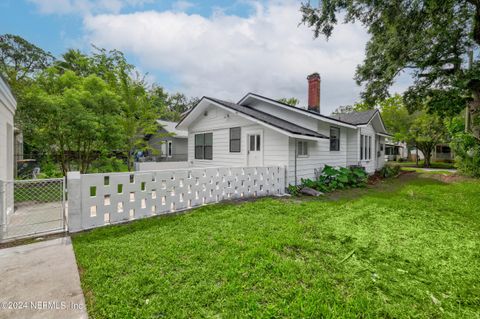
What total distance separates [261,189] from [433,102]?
10183 mm

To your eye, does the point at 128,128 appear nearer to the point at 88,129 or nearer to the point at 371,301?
the point at 88,129

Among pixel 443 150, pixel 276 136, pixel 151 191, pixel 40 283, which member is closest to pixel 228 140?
pixel 276 136

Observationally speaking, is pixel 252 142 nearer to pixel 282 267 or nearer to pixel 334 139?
pixel 334 139

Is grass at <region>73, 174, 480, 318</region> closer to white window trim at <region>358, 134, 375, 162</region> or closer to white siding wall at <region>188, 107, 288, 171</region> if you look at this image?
white siding wall at <region>188, 107, 288, 171</region>

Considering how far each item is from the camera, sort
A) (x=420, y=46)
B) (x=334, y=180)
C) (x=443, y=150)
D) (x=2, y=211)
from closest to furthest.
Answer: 1. (x=2, y=211)
2. (x=420, y=46)
3. (x=334, y=180)
4. (x=443, y=150)

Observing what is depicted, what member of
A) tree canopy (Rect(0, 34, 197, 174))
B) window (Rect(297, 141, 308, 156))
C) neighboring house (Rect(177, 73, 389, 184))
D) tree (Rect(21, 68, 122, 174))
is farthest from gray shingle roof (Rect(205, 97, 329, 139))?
tree (Rect(21, 68, 122, 174))

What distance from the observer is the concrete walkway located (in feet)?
6.68

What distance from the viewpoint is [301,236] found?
3881 millimetres

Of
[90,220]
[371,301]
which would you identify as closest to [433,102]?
[371,301]

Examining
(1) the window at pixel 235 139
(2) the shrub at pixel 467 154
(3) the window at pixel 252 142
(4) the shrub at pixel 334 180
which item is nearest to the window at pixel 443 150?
(2) the shrub at pixel 467 154

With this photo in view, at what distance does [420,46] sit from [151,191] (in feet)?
38.4

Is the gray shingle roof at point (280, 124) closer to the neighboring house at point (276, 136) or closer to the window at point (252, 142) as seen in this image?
the neighboring house at point (276, 136)

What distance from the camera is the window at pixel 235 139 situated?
9919 mm

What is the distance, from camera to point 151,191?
193 inches
